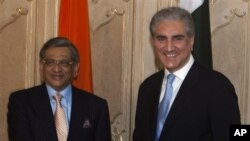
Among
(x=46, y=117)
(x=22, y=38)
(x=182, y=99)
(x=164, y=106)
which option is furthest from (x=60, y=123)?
(x=22, y=38)

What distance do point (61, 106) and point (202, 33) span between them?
1.26m

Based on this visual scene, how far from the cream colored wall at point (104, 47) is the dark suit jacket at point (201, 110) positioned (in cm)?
164

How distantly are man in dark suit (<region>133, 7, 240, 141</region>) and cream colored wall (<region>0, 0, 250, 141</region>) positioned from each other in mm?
1551

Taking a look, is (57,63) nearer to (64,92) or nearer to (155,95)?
(64,92)

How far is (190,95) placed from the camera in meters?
2.47

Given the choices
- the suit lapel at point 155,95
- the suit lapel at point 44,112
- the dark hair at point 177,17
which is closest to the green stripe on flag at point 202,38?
the suit lapel at point 155,95

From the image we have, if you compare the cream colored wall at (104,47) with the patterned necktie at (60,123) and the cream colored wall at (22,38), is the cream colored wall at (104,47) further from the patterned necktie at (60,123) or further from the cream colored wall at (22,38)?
the patterned necktie at (60,123)

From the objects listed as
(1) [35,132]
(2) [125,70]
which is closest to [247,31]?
(2) [125,70]

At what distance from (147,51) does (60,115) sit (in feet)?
4.49

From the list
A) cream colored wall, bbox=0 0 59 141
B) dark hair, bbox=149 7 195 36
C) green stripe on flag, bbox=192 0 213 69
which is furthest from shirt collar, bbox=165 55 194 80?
cream colored wall, bbox=0 0 59 141

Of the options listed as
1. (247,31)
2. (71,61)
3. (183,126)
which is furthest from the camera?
(247,31)

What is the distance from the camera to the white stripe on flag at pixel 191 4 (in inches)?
148

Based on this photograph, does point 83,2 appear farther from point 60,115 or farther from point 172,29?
point 172,29

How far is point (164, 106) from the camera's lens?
8.38 ft
